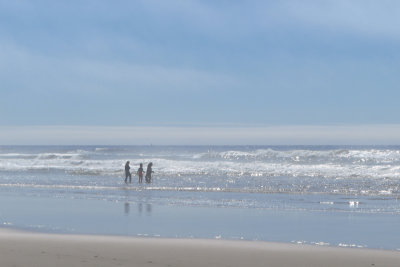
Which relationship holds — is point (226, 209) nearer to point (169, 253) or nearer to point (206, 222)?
point (206, 222)

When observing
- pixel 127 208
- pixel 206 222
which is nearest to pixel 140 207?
pixel 127 208

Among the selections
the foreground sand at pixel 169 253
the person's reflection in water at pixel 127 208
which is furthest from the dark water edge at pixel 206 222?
the foreground sand at pixel 169 253

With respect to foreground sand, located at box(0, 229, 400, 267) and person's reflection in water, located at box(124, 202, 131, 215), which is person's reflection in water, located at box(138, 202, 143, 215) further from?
foreground sand, located at box(0, 229, 400, 267)

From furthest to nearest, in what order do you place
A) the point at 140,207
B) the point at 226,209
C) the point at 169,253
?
the point at 140,207 → the point at 226,209 → the point at 169,253

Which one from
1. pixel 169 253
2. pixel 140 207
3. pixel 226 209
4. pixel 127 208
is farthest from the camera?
pixel 140 207

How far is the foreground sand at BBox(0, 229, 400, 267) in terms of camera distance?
31.7 feet

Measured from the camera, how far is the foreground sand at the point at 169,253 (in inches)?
380

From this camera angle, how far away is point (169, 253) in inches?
414

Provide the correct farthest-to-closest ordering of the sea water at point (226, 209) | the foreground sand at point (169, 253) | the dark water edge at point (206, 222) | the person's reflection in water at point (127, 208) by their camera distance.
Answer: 1. the person's reflection in water at point (127, 208)
2. the sea water at point (226, 209)
3. the dark water edge at point (206, 222)
4. the foreground sand at point (169, 253)

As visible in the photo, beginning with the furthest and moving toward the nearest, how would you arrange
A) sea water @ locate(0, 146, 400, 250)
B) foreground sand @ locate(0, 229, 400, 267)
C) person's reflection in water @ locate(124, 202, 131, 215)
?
person's reflection in water @ locate(124, 202, 131, 215), sea water @ locate(0, 146, 400, 250), foreground sand @ locate(0, 229, 400, 267)

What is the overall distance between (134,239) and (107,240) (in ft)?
1.75

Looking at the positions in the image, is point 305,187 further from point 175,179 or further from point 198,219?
point 198,219

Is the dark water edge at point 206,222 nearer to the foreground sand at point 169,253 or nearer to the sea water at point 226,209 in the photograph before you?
the sea water at point 226,209

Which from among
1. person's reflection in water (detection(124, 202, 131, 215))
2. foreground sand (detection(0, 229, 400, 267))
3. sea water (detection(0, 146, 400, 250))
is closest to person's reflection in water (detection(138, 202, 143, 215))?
sea water (detection(0, 146, 400, 250))
